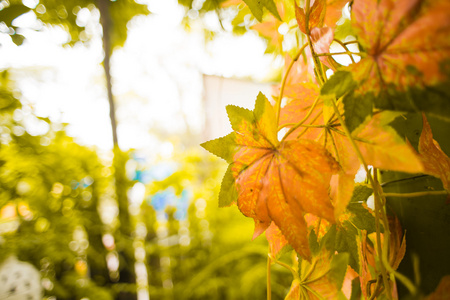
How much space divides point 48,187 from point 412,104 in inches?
50.1

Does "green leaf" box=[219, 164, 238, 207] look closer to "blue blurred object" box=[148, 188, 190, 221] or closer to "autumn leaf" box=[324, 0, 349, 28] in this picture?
"autumn leaf" box=[324, 0, 349, 28]

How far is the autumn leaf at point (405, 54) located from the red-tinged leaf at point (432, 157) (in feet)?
0.36

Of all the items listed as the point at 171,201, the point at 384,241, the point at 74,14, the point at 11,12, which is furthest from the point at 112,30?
the point at 384,241

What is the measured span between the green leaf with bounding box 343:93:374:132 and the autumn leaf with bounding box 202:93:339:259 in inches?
1.6

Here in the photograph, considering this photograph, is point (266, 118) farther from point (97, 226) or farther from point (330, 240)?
point (97, 226)

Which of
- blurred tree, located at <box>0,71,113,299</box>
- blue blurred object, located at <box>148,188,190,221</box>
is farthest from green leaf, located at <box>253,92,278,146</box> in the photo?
blue blurred object, located at <box>148,188,190,221</box>

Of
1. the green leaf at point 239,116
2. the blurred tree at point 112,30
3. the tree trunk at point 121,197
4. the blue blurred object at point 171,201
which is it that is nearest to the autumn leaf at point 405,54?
the green leaf at point 239,116

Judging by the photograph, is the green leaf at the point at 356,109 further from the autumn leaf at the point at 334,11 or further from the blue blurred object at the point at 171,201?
the blue blurred object at the point at 171,201

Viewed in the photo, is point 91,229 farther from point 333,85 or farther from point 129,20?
point 333,85

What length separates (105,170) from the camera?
1347 mm

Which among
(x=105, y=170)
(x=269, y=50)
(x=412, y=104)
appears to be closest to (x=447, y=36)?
(x=412, y=104)

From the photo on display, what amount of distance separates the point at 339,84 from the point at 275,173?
10cm

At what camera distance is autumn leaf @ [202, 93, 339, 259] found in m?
0.23

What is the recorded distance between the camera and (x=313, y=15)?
0.92 feet
